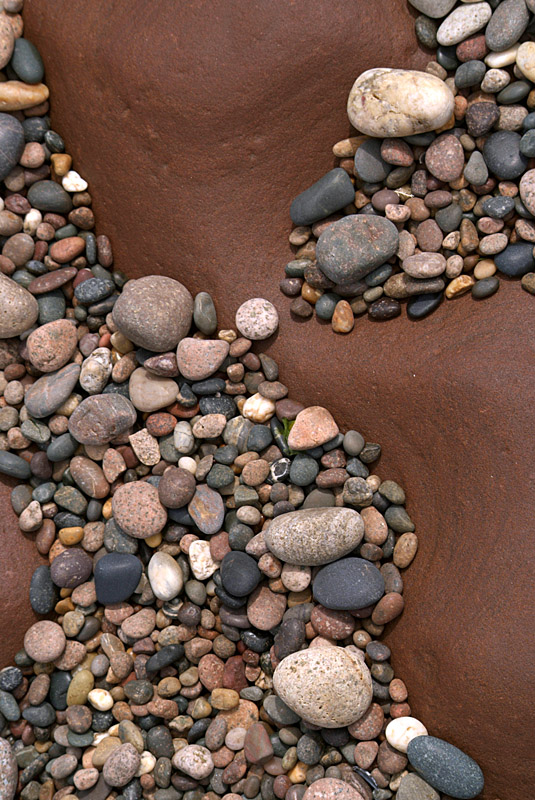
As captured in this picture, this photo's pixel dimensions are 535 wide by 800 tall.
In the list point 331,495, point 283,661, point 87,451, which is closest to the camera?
point 283,661

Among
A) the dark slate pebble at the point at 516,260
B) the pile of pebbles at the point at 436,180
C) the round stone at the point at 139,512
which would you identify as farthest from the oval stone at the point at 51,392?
the dark slate pebble at the point at 516,260

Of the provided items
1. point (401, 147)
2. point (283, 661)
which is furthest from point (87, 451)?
point (401, 147)

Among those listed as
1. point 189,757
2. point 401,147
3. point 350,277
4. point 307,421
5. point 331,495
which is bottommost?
point 189,757

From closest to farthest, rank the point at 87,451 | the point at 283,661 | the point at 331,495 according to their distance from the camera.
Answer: the point at 283,661, the point at 331,495, the point at 87,451

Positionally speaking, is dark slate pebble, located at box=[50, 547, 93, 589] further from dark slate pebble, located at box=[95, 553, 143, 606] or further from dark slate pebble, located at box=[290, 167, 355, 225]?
dark slate pebble, located at box=[290, 167, 355, 225]

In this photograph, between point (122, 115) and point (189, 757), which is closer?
point (189, 757)

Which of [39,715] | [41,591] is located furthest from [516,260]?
[39,715]

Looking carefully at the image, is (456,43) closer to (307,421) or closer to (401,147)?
(401,147)

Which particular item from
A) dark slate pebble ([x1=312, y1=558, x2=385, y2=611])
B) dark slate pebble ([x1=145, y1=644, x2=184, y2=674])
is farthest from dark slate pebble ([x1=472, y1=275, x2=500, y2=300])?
dark slate pebble ([x1=145, y1=644, x2=184, y2=674])

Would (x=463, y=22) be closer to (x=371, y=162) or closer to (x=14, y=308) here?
(x=371, y=162)
